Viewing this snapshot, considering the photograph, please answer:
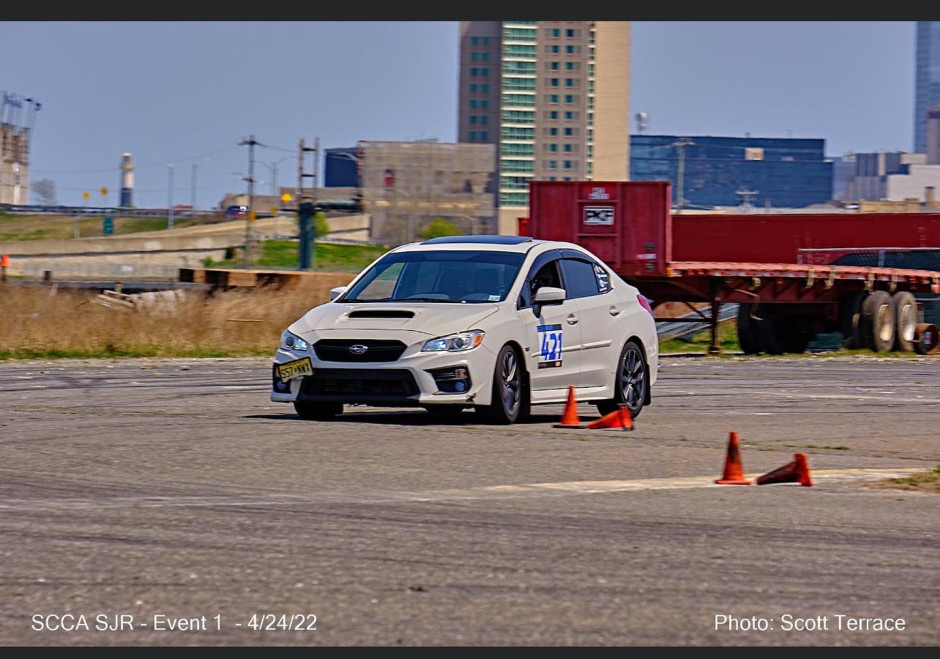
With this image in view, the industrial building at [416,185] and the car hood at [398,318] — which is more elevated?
the industrial building at [416,185]

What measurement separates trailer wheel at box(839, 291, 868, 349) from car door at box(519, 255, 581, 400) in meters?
19.2

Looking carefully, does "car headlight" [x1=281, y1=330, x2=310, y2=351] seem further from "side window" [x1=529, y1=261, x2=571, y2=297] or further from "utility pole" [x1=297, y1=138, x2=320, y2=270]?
"utility pole" [x1=297, y1=138, x2=320, y2=270]

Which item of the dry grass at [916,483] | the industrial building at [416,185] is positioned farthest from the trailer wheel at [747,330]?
the industrial building at [416,185]

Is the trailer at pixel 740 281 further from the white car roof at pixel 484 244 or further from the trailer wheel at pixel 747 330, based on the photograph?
the white car roof at pixel 484 244

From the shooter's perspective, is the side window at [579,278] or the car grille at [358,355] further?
the side window at [579,278]

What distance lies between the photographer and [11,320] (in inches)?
1073

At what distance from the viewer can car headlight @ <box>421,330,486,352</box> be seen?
12.2 metres

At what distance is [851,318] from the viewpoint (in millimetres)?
31719

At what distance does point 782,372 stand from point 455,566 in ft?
57.8

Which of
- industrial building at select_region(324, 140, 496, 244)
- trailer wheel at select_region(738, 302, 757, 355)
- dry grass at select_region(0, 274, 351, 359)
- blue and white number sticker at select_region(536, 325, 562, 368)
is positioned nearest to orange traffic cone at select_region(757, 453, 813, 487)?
blue and white number sticker at select_region(536, 325, 562, 368)

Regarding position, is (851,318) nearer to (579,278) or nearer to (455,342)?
(579,278)

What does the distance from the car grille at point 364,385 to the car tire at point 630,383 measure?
2.64 meters

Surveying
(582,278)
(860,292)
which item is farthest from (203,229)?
(582,278)

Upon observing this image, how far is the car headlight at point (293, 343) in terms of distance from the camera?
12605mm
